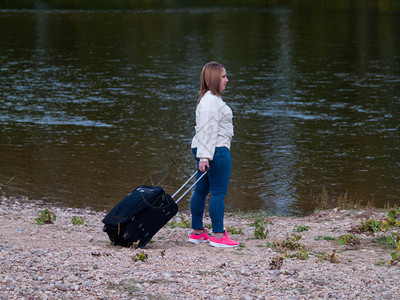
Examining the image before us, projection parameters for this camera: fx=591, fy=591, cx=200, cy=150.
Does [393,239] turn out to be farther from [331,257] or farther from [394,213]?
[331,257]

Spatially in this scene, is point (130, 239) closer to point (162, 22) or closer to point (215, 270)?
point (215, 270)

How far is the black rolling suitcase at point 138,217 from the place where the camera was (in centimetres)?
655

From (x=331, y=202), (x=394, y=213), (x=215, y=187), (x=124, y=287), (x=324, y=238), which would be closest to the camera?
(x=124, y=287)

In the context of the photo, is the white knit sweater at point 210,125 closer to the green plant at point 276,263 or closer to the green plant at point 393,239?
the green plant at point 276,263

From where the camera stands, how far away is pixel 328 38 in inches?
1550

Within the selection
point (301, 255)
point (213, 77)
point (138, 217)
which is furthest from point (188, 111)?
point (301, 255)

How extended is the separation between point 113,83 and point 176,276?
20.3 metres

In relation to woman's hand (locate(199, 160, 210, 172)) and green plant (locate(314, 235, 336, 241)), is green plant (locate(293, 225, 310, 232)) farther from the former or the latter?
woman's hand (locate(199, 160, 210, 172))

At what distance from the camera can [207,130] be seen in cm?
666

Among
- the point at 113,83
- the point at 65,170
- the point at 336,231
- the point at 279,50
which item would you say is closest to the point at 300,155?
the point at 65,170

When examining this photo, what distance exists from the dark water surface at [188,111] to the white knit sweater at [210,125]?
14.8 feet

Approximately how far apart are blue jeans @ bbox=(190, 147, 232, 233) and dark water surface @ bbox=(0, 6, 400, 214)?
154 inches

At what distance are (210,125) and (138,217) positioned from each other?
4.29 ft

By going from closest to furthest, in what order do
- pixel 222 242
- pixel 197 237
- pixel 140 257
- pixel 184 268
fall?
pixel 184 268 → pixel 140 257 → pixel 222 242 → pixel 197 237
